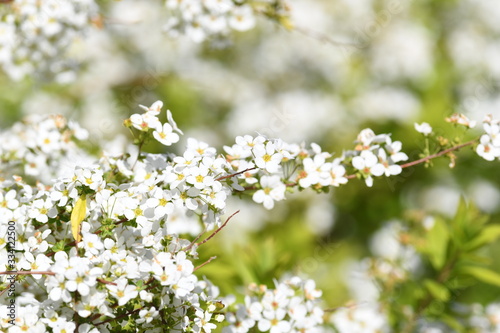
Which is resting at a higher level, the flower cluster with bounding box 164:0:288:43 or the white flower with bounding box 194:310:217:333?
the flower cluster with bounding box 164:0:288:43

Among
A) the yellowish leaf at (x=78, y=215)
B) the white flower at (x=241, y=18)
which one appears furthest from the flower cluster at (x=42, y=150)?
the white flower at (x=241, y=18)

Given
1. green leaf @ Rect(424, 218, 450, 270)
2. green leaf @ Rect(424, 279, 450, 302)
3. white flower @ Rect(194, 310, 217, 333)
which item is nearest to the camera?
white flower @ Rect(194, 310, 217, 333)

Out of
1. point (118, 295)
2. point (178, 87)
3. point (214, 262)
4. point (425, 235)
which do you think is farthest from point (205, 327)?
point (178, 87)

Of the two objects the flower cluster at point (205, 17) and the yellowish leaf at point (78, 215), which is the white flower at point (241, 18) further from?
the yellowish leaf at point (78, 215)

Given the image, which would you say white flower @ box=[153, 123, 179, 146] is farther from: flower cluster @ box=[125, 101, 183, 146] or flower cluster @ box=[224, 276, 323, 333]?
flower cluster @ box=[224, 276, 323, 333]

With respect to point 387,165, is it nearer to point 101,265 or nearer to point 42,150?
point 101,265

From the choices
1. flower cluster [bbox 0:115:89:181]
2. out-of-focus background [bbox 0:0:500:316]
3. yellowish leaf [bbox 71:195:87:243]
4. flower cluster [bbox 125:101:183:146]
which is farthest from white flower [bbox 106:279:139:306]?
out-of-focus background [bbox 0:0:500:316]

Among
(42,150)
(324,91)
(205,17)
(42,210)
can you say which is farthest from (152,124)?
(324,91)
